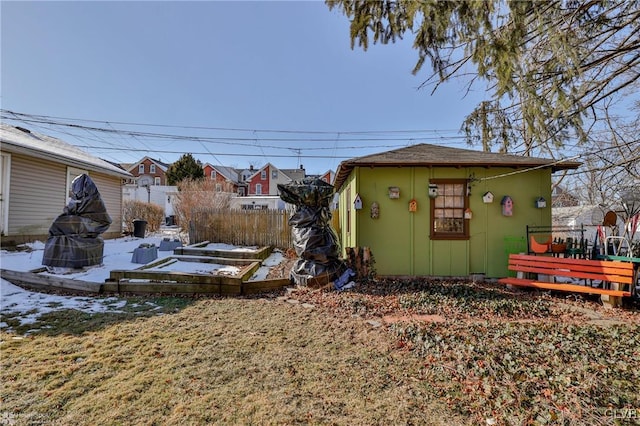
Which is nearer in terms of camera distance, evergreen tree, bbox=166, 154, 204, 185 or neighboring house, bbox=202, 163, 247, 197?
evergreen tree, bbox=166, 154, 204, 185

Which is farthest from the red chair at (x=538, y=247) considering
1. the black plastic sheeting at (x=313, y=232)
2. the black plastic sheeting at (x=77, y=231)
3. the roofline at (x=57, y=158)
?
the roofline at (x=57, y=158)

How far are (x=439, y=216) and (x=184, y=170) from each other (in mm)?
27099

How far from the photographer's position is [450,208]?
6.70 meters

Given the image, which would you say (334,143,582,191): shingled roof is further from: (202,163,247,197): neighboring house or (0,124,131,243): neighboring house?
(202,163,247,197): neighboring house

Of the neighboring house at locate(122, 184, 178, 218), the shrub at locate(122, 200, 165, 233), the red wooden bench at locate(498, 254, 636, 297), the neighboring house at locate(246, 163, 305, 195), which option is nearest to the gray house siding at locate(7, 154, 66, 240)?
the shrub at locate(122, 200, 165, 233)

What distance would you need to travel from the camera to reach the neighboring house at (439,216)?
21.7 feet

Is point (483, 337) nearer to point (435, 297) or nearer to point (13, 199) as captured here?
point (435, 297)

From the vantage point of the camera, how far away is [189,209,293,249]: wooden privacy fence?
431 inches

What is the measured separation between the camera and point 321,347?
3174mm

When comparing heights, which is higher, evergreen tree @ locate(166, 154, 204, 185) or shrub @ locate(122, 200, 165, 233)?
evergreen tree @ locate(166, 154, 204, 185)

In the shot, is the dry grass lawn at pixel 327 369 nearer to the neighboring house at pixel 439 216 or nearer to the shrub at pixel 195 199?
the neighboring house at pixel 439 216

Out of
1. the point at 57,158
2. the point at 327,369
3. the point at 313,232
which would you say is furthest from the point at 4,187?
the point at 327,369

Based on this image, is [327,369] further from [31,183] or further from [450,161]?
[31,183]

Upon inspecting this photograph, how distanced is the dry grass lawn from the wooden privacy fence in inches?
261
